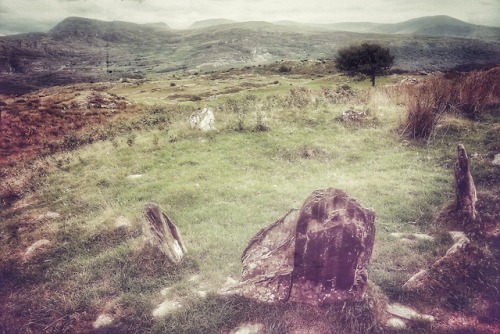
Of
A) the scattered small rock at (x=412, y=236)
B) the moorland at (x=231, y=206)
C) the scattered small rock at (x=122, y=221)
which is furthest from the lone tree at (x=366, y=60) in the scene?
the scattered small rock at (x=122, y=221)

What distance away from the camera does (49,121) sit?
2492 centimetres

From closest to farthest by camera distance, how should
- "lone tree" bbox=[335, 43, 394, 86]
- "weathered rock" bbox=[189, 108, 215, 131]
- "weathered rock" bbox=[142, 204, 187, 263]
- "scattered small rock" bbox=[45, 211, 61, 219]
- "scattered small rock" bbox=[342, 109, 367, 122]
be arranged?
1. "weathered rock" bbox=[142, 204, 187, 263]
2. "scattered small rock" bbox=[45, 211, 61, 219]
3. "scattered small rock" bbox=[342, 109, 367, 122]
4. "weathered rock" bbox=[189, 108, 215, 131]
5. "lone tree" bbox=[335, 43, 394, 86]

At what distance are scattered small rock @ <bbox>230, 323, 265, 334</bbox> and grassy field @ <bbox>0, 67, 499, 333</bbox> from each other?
0.43ft

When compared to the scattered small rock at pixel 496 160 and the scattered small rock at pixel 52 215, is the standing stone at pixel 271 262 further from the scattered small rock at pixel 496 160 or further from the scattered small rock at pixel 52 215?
the scattered small rock at pixel 496 160

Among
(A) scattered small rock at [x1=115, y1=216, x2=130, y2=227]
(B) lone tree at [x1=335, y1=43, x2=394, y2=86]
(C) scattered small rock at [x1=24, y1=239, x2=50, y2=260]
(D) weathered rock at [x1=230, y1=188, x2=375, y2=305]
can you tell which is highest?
(B) lone tree at [x1=335, y1=43, x2=394, y2=86]

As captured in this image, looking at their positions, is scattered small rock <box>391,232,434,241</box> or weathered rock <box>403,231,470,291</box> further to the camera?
scattered small rock <box>391,232,434,241</box>

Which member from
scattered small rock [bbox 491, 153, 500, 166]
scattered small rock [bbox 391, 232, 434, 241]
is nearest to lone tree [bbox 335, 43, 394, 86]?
scattered small rock [bbox 491, 153, 500, 166]

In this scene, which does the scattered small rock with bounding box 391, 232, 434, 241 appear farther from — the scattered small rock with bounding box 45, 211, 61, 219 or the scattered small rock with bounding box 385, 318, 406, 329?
the scattered small rock with bounding box 45, 211, 61, 219

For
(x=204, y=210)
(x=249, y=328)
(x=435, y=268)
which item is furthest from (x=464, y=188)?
(x=204, y=210)

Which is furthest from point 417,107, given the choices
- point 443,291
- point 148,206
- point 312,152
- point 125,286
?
point 125,286

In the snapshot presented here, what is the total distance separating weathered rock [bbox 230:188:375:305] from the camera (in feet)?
16.9

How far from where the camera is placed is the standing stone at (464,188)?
7.09 m

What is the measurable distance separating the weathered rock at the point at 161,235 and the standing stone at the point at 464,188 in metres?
6.70

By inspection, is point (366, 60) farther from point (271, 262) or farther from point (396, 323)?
point (396, 323)
